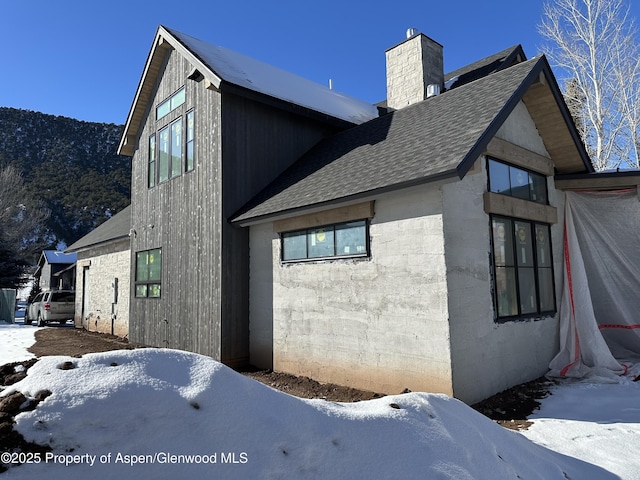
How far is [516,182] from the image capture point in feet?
26.6

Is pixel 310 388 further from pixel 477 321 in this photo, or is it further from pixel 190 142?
pixel 190 142

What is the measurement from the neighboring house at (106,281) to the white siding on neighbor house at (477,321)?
11605 millimetres

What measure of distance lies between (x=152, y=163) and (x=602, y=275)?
40.4 feet

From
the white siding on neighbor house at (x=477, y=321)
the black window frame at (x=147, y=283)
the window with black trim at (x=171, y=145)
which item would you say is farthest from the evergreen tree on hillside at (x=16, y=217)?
the white siding on neighbor house at (x=477, y=321)

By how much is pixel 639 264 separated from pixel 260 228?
8225mm

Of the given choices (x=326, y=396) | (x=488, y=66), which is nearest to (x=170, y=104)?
(x=326, y=396)

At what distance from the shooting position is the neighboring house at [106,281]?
14961 millimetres

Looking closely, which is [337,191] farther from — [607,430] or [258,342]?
[607,430]

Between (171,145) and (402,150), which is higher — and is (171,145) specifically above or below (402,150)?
above

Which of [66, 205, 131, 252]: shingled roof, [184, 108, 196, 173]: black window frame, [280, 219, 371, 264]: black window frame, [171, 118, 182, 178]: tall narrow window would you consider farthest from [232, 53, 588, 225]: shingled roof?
[66, 205, 131, 252]: shingled roof

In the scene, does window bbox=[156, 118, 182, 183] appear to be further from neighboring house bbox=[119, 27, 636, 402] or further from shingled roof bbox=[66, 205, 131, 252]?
shingled roof bbox=[66, 205, 131, 252]


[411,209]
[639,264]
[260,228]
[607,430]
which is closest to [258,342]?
[260,228]

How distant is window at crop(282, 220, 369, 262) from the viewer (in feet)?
23.9

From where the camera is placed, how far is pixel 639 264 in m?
8.98
